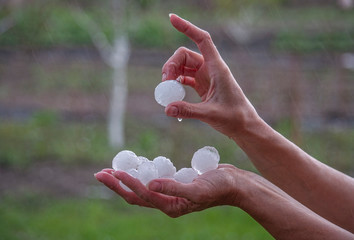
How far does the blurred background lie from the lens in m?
4.30

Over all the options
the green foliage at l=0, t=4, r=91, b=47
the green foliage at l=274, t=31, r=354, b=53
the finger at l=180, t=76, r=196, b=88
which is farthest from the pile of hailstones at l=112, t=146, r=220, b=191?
the green foliage at l=274, t=31, r=354, b=53

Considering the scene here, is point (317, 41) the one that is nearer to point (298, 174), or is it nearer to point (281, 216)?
point (298, 174)

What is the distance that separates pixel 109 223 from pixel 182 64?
2.69 meters

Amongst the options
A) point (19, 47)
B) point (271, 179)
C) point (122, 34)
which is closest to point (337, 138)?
point (122, 34)

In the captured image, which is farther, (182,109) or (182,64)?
(182,64)

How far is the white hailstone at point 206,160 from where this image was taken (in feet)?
5.32

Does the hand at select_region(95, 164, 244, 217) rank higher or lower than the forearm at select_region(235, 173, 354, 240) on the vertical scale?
higher

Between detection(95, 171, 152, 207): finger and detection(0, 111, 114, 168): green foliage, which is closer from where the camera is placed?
detection(95, 171, 152, 207): finger

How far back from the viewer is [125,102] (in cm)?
775

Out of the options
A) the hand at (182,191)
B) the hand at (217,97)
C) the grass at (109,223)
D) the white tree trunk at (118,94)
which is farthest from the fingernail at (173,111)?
the white tree trunk at (118,94)

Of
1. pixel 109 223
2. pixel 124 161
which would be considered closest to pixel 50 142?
pixel 109 223

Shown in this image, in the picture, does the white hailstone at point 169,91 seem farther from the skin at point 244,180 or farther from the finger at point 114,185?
the finger at point 114,185

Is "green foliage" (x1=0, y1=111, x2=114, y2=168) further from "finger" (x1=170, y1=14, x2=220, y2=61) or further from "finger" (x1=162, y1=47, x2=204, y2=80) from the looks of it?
"finger" (x1=170, y1=14, x2=220, y2=61)

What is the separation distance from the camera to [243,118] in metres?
1.55
